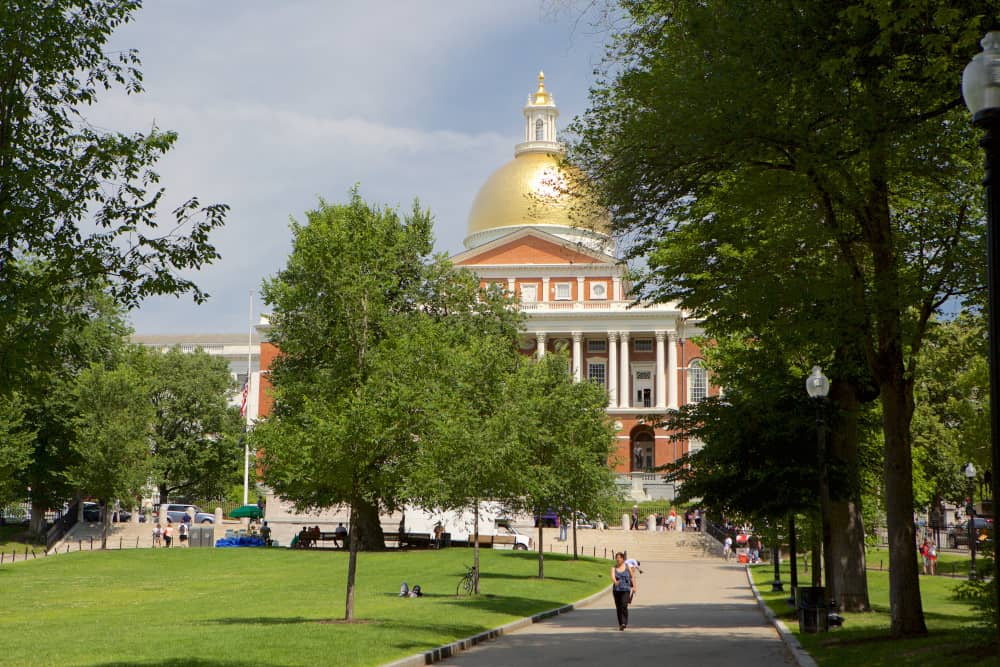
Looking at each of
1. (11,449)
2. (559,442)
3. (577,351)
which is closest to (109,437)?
(11,449)

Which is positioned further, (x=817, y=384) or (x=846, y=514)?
(x=846, y=514)

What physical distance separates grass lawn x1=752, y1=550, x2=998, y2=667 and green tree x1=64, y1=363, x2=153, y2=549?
3729 centimetres

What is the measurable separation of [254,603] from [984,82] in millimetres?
23119

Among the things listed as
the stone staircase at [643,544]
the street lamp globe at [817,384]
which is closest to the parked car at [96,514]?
the stone staircase at [643,544]

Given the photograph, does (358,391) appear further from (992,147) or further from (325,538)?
(325,538)

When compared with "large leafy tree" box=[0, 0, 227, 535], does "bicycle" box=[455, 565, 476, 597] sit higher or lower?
lower

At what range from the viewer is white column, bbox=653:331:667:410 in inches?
3900

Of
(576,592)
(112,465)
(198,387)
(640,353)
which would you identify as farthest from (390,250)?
(640,353)

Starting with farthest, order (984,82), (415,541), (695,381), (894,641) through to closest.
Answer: (695,381) < (415,541) < (894,641) < (984,82)

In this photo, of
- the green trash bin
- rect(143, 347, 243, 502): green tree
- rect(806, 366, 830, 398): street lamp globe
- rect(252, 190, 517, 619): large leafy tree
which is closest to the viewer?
rect(806, 366, 830, 398): street lamp globe

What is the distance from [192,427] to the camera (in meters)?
80.8

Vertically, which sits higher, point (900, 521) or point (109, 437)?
point (109, 437)

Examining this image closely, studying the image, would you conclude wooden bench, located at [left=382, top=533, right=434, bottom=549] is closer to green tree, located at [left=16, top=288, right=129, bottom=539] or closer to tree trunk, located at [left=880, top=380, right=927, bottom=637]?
green tree, located at [left=16, top=288, right=129, bottom=539]

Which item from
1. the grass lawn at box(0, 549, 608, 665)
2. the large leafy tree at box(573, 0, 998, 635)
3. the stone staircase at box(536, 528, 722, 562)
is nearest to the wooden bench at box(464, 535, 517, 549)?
the stone staircase at box(536, 528, 722, 562)
